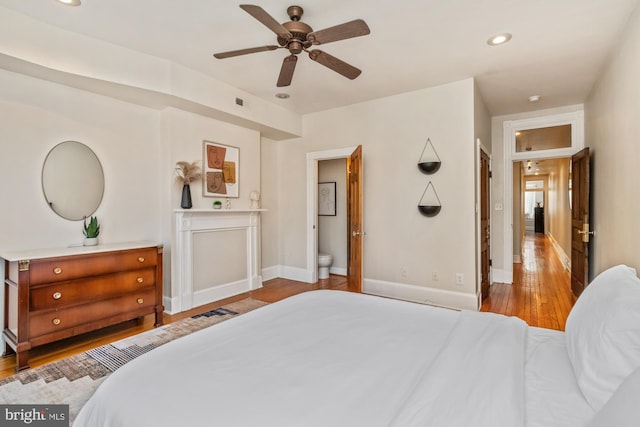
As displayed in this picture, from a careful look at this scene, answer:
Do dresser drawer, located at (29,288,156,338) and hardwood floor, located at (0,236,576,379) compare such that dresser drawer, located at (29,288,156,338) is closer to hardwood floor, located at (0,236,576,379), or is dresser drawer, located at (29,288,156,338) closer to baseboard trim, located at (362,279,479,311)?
hardwood floor, located at (0,236,576,379)

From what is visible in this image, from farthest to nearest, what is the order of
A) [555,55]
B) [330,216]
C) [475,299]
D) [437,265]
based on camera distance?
[330,216] < [437,265] < [475,299] < [555,55]

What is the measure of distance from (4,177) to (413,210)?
4.19 m

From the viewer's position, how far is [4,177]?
2.70 m

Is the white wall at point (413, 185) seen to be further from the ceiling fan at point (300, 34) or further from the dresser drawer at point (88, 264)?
the dresser drawer at point (88, 264)

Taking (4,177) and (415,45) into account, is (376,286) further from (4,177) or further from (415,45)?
(4,177)

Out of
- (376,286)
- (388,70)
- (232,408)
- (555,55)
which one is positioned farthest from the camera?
(376,286)

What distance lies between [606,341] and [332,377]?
3.01ft

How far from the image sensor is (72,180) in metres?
3.12

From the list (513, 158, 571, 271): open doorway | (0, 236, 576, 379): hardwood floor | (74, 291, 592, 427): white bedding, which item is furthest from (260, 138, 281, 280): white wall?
(513, 158, 571, 271): open doorway

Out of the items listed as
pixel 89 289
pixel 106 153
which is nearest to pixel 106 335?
pixel 89 289

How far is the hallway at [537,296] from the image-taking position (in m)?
3.50

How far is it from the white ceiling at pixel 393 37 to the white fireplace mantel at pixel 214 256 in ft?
5.61

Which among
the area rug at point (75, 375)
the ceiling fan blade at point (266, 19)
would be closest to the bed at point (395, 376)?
the area rug at point (75, 375)

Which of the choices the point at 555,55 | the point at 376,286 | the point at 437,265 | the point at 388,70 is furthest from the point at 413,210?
the point at 555,55
